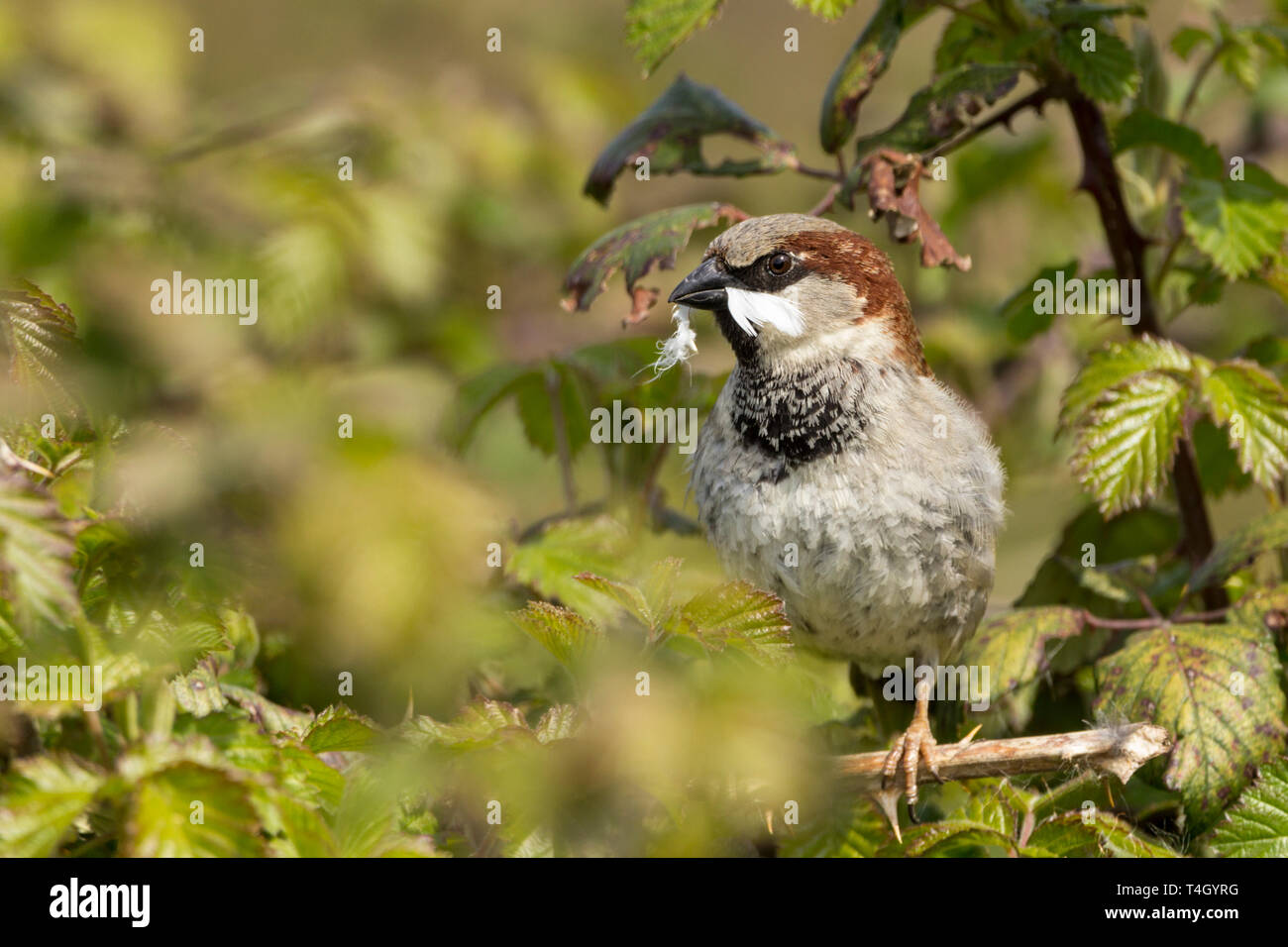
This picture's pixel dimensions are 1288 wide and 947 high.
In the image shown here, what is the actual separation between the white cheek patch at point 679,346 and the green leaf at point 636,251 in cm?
18

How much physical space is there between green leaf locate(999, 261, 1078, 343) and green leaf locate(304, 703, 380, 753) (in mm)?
1641

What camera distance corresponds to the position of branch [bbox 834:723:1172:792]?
2.01 meters

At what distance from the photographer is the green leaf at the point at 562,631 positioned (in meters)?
1.75

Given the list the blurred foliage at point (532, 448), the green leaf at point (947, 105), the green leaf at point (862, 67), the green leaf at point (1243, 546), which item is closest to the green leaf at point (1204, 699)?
the blurred foliage at point (532, 448)

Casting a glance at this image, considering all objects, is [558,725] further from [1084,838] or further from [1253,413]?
[1253,413]

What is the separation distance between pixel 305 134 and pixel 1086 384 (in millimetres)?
2531

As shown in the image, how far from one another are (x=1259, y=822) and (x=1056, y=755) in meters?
0.34

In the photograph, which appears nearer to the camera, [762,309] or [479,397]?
[762,309]

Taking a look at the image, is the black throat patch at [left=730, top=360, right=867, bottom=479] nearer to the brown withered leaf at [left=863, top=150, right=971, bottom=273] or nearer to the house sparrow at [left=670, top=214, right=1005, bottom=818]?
the house sparrow at [left=670, top=214, right=1005, bottom=818]

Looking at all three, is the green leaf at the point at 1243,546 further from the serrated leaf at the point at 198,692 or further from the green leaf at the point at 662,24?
the serrated leaf at the point at 198,692

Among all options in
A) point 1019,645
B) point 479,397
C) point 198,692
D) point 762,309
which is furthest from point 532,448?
point 198,692

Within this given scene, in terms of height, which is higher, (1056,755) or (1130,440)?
(1130,440)

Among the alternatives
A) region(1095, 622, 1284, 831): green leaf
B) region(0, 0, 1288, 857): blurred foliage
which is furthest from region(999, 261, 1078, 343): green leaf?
region(1095, 622, 1284, 831): green leaf

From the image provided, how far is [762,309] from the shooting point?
8.25 ft
